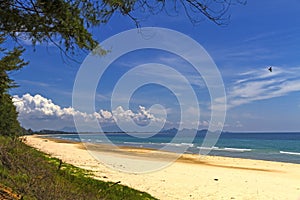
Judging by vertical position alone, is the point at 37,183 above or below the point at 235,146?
below

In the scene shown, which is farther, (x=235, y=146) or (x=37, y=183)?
(x=235, y=146)

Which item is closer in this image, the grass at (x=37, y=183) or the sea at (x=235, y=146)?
the grass at (x=37, y=183)

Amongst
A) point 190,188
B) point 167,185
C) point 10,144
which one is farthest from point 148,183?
point 10,144

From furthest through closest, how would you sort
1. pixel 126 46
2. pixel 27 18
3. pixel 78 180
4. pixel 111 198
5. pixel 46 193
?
pixel 78 180, pixel 111 198, pixel 46 193, pixel 126 46, pixel 27 18

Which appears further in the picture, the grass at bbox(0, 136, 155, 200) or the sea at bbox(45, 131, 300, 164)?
the sea at bbox(45, 131, 300, 164)

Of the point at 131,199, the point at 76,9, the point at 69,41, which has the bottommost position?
the point at 131,199

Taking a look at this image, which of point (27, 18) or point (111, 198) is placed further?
point (111, 198)

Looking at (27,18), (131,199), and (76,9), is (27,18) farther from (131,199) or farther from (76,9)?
(131,199)

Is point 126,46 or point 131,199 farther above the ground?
point 126,46

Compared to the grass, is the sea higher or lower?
higher

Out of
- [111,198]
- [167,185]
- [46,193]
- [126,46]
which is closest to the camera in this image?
[126,46]

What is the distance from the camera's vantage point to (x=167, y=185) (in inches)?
535

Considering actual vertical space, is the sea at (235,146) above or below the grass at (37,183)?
above

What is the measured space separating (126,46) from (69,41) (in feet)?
3.53
